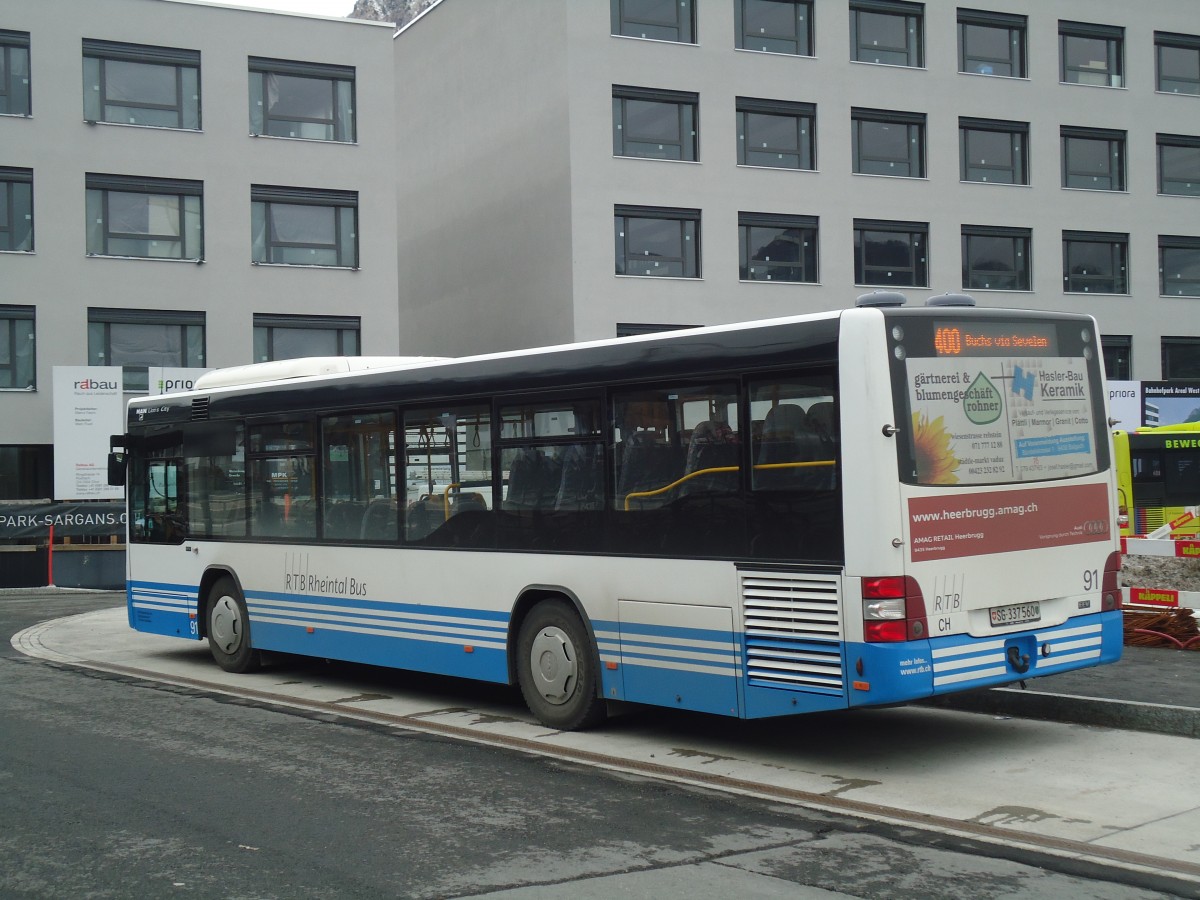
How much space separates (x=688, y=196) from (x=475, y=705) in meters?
25.9

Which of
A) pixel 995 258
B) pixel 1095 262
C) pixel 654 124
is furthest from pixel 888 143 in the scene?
pixel 1095 262

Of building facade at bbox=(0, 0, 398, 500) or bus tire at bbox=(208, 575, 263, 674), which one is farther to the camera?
building facade at bbox=(0, 0, 398, 500)

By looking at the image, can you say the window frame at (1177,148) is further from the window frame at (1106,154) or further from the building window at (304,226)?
the building window at (304,226)

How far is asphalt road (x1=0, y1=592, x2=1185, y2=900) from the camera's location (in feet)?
18.9

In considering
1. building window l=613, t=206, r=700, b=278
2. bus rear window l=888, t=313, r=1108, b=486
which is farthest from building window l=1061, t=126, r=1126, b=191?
bus rear window l=888, t=313, r=1108, b=486

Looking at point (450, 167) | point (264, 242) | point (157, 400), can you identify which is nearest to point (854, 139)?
point (450, 167)

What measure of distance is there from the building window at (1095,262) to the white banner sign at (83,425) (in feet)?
90.8

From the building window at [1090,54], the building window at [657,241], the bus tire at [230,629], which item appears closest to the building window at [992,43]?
the building window at [1090,54]

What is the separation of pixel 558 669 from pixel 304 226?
2764cm

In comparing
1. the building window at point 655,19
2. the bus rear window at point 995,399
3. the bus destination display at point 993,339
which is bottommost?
the bus rear window at point 995,399

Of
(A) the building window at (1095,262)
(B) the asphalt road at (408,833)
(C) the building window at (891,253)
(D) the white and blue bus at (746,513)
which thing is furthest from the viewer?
(A) the building window at (1095,262)

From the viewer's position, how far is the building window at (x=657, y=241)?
1361 inches

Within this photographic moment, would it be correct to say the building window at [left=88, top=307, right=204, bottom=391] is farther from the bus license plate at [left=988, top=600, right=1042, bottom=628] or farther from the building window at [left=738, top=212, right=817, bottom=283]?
the bus license plate at [left=988, top=600, right=1042, bottom=628]

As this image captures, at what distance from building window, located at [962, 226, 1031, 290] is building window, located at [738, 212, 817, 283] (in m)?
5.22
